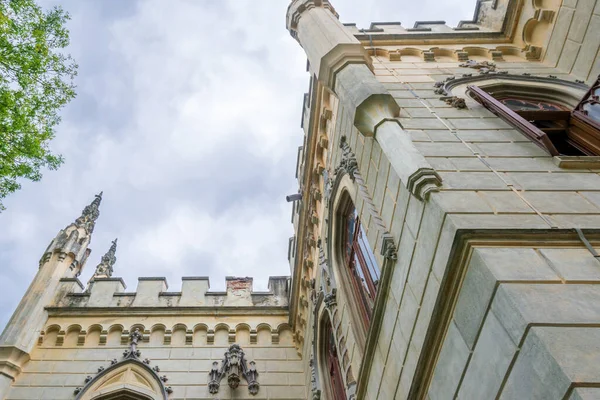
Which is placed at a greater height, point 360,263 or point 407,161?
point 360,263

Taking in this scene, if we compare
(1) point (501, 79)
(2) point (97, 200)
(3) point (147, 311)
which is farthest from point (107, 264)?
(1) point (501, 79)

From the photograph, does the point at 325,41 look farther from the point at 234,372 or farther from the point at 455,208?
the point at 234,372

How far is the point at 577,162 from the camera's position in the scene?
16.4ft

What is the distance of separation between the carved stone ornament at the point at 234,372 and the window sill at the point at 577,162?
7.70 m

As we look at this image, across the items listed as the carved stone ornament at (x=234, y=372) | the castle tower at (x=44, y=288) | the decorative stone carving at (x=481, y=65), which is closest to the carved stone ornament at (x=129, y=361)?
the carved stone ornament at (x=234, y=372)

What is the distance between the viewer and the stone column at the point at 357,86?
15.5ft

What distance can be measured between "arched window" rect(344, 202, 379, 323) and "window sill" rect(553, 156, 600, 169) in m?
2.62

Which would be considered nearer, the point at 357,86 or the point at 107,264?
the point at 357,86

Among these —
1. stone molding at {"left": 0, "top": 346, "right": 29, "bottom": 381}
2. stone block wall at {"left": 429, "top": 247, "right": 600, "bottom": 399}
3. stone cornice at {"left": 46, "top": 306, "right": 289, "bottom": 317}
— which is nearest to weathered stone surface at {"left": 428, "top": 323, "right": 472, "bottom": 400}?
stone block wall at {"left": 429, "top": 247, "right": 600, "bottom": 399}

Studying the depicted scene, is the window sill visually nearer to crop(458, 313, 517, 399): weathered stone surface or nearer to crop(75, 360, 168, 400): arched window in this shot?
crop(458, 313, 517, 399): weathered stone surface

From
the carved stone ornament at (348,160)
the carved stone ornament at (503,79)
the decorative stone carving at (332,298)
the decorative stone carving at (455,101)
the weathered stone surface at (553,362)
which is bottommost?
the weathered stone surface at (553,362)

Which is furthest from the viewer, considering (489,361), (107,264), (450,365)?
(107,264)

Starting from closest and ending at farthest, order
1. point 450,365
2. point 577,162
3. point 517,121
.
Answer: point 450,365 → point 577,162 → point 517,121

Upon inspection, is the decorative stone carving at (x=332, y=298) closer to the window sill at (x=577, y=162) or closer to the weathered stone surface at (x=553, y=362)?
the window sill at (x=577, y=162)
